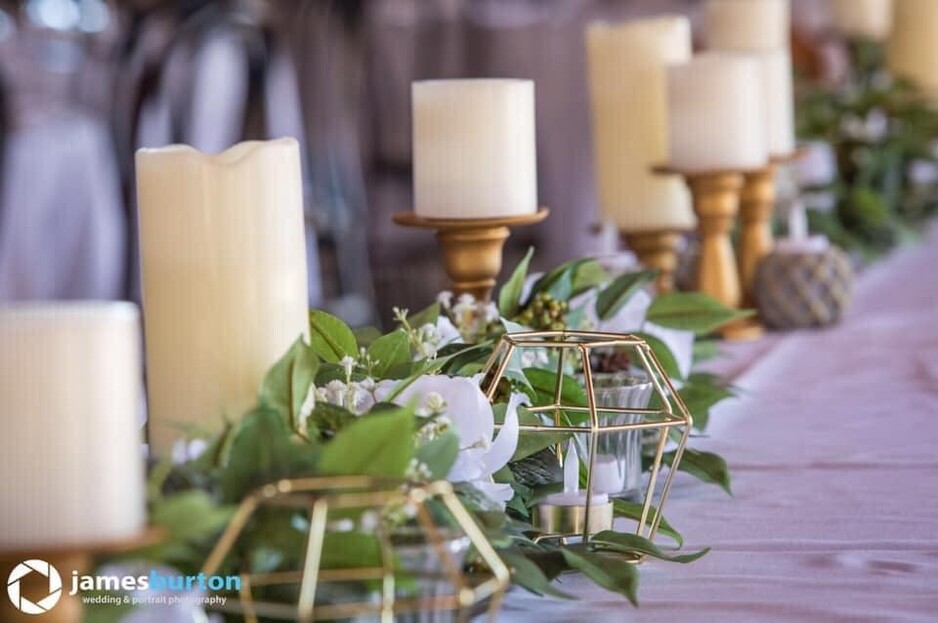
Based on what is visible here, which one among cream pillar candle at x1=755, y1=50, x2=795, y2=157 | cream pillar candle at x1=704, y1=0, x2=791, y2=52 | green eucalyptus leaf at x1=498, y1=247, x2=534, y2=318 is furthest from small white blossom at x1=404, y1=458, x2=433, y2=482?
cream pillar candle at x1=704, y1=0, x2=791, y2=52

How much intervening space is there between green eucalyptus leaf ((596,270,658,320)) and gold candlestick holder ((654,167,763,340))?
448 millimetres

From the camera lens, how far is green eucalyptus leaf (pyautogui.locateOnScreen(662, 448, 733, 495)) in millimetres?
798

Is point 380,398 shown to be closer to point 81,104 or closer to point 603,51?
point 603,51

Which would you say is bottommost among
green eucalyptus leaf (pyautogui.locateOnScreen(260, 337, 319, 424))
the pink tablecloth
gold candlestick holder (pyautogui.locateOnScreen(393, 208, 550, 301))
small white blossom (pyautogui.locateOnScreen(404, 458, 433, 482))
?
the pink tablecloth

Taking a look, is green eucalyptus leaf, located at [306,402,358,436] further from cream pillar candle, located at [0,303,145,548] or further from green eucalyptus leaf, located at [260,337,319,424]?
cream pillar candle, located at [0,303,145,548]

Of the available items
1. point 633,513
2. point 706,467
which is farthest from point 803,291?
point 633,513

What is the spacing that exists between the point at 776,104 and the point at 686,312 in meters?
0.79

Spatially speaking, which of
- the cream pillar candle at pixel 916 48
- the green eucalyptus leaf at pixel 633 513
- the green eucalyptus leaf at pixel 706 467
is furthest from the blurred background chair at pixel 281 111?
the green eucalyptus leaf at pixel 633 513

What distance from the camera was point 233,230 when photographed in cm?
57

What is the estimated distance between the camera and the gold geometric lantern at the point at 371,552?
0.44 m

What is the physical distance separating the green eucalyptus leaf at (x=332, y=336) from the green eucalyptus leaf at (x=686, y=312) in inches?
11.2

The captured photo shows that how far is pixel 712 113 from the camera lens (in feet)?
4.52

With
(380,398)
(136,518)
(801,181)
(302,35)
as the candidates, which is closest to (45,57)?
(302,35)

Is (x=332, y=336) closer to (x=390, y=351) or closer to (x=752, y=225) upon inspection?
(x=390, y=351)
